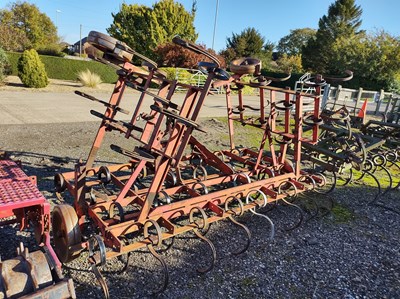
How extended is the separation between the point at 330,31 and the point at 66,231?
143 ft

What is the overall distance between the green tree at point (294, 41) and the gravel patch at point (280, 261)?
58.5 metres

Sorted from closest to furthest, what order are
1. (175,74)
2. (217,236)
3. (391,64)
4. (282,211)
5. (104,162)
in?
(217,236) < (282,211) < (104,162) < (175,74) < (391,64)

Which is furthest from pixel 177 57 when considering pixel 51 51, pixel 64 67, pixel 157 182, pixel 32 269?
pixel 32 269

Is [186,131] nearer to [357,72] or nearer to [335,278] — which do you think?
[335,278]

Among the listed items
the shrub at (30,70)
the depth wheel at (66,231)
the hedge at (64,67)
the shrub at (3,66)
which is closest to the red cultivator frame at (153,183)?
the depth wheel at (66,231)

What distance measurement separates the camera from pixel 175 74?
2041 centimetres

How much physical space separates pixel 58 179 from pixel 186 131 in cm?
170

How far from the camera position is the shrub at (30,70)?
1529 centimetres

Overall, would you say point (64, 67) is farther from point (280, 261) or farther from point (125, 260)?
point (280, 261)

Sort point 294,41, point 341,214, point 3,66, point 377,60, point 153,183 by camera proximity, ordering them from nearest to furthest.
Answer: point 153,183 < point 341,214 < point 3,66 < point 377,60 < point 294,41

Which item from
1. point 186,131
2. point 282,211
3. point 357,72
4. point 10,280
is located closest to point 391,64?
point 357,72

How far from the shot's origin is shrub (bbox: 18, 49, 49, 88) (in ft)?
50.2

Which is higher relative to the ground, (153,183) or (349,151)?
(349,151)

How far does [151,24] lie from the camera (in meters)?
26.7
